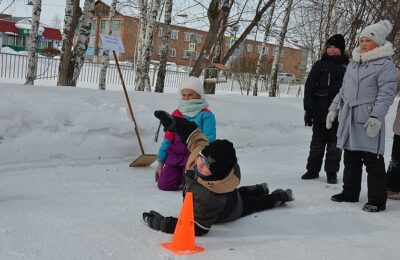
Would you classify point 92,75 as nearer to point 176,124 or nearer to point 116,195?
point 116,195

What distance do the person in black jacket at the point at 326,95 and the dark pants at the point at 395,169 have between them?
0.66 m

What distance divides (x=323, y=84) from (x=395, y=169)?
1232mm

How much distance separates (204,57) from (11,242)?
6326mm

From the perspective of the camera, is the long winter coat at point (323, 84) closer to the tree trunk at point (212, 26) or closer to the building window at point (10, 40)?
the tree trunk at point (212, 26)

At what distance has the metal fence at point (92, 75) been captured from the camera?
60.8 feet

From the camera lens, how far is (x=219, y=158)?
3.15 m

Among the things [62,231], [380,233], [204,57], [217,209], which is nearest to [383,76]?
[380,233]

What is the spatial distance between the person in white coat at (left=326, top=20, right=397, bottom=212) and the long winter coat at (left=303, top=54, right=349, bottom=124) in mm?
809

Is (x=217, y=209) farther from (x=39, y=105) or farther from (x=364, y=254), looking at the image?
(x=39, y=105)

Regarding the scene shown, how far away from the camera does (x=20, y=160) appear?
4.91m

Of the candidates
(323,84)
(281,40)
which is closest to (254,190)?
(323,84)

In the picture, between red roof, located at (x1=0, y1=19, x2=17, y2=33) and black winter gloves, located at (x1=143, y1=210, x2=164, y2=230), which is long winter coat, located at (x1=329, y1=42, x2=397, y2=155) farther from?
red roof, located at (x1=0, y1=19, x2=17, y2=33)

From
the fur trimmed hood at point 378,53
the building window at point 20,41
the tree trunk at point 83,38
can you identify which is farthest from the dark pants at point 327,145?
the building window at point 20,41

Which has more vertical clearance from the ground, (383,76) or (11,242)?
(383,76)
